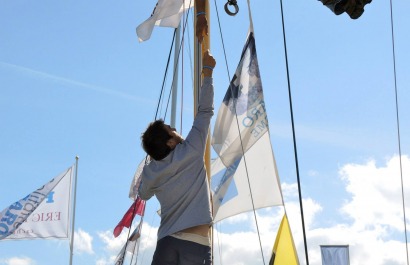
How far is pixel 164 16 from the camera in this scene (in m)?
7.89

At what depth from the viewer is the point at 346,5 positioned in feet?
11.9

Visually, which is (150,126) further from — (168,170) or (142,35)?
(142,35)

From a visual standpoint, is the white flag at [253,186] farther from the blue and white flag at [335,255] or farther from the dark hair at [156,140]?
the blue and white flag at [335,255]

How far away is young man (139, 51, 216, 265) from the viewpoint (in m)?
3.67

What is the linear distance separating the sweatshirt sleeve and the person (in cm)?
80

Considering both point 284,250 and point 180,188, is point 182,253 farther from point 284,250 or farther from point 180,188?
point 284,250

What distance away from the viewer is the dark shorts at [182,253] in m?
3.63

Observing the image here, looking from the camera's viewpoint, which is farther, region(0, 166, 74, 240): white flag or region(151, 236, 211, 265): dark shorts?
region(0, 166, 74, 240): white flag

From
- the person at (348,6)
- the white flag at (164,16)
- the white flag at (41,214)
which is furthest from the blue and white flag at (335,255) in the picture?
the person at (348,6)

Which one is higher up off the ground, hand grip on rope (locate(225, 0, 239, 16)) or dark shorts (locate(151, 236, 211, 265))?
hand grip on rope (locate(225, 0, 239, 16))

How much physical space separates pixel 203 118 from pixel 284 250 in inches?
107

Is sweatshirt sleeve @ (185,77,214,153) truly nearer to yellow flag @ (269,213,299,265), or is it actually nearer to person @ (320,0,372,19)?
person @ (320,0,372,19)

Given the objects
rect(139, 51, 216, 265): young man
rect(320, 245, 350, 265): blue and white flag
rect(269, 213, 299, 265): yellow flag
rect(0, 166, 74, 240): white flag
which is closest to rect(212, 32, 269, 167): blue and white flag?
rect(269, 213, 299, 265): yellow flag

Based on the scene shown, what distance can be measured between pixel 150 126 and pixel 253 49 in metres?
3.88
